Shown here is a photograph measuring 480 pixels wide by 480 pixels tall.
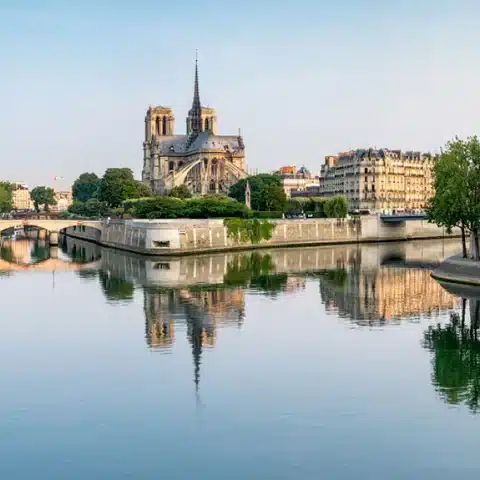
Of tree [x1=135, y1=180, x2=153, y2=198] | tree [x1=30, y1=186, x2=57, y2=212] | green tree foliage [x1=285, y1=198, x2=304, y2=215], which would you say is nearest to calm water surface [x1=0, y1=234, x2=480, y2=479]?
green tree foliage [x1=285, y1=198, x2=304, y2=215]

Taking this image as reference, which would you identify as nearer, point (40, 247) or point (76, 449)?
point (76, 449)

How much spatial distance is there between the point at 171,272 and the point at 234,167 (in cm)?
5786

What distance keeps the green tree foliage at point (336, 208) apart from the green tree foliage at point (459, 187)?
30.9 m

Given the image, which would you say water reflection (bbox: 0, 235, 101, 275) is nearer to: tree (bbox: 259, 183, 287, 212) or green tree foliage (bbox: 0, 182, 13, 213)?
tree (bbox: 259, 183, 287, 212)

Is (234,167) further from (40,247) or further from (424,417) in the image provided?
(424,417)

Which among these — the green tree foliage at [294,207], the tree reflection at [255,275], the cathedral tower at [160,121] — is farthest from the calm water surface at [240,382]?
the cathedral tower at [160,121]

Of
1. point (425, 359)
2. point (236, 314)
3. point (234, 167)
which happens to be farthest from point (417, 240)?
point (425, 359)

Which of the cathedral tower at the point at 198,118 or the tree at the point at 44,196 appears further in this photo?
the tree at the point at 44,196

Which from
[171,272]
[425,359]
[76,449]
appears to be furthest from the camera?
[171,272]

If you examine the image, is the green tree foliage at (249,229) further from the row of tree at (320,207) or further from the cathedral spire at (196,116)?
the cathedral spire at (196,116)

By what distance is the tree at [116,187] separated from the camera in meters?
90.8

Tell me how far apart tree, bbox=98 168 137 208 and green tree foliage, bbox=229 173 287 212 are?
36.6 ft

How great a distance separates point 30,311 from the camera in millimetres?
32562

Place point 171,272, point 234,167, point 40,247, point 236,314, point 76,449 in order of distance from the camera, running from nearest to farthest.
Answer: point 76,449 < point 236,314 < point 171,272 < point 40,247 < point 234,167
